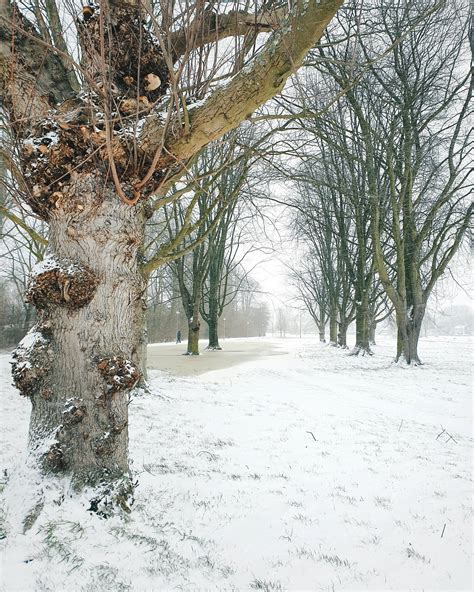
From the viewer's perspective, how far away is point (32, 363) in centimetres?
200

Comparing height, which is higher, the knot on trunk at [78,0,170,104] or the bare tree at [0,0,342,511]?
the knot on trunk at [78,0,170,104]

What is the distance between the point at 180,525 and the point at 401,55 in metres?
11.5

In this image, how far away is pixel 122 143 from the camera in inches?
77.5

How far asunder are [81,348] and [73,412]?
39cm

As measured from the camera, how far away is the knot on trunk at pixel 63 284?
6.40 ft

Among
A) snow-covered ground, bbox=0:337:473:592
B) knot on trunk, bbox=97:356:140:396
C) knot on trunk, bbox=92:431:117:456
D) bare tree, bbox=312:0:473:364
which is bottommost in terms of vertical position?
snow-covered ground, bbox=0:337:473:592

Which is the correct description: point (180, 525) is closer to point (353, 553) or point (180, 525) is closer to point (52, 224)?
point (353, 553)

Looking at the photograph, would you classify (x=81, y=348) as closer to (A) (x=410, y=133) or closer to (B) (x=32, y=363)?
(B) (x=32, y=363)

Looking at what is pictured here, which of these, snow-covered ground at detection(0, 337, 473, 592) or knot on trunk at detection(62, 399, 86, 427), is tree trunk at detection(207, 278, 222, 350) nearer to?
snow-covered ground at detection(0, 337, 473, 592)

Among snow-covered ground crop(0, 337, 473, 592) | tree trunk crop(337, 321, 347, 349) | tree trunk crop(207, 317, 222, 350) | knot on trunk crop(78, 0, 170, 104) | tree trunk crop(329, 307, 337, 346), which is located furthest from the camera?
tree trunk crop(329, 307, 337, 346)

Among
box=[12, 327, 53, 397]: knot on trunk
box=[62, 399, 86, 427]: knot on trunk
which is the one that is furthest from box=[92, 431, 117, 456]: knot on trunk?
box=[12, 327, 53, 397]: knot on trunk

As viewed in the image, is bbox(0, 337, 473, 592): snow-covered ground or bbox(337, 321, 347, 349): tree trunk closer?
bbox(0, 337, 473, 592): snow-covered ground

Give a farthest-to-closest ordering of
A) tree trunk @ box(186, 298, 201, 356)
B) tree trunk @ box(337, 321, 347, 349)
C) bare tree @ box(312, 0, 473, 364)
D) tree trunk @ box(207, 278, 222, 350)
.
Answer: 1. tree trunk @ box(337, 321, 347, 349)
2. tree trunk @ box(207, 278, 222, 350)
3. tree trunk @ box(186, 298, 201, 356)
4. bare tree @ box(312, 0, 473, 364)

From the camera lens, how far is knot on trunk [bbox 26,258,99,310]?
1.95m
